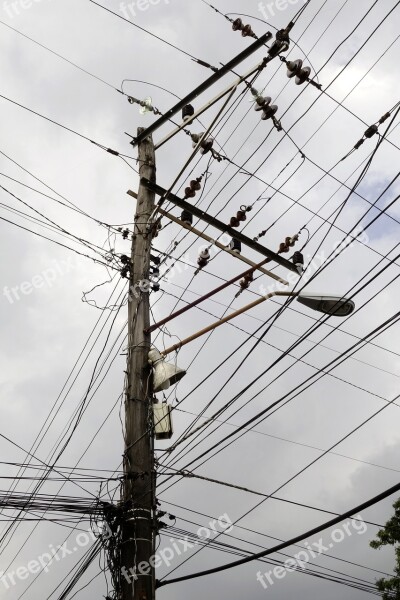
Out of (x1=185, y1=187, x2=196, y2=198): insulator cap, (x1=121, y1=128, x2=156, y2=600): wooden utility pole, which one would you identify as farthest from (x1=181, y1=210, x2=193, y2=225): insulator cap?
(x1=121, y1=128, x2=156, y2=600): wooden utility pole

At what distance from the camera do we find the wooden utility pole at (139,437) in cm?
568

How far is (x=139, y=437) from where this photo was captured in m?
6.40

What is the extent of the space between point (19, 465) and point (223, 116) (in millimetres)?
4876

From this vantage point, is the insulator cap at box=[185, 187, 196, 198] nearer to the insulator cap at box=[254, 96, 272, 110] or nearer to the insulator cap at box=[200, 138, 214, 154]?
the insulator cap at box=[200, 138, 214, 154]

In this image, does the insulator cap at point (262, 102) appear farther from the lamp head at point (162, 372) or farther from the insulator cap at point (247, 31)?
the lamp head at point (162, 372)

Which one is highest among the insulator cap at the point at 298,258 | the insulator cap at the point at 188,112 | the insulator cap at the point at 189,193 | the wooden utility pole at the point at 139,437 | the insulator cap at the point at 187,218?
the insulator cap at the point at 188,112

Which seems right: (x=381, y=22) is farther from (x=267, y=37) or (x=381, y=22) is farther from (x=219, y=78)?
(x=219, y=78)

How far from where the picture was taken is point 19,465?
718cm

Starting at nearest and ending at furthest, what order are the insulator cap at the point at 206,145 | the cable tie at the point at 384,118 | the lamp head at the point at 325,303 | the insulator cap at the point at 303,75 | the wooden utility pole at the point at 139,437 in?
1. the cable tie at the point at 384,118
2. the wooden utility pole at the point at 139,437
3. the insulator cap at the point at 303,75
4. the lamp head at the point at 325,303
5. the insulator cap at the point at 206,145

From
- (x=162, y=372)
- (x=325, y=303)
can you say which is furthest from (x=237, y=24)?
(x=162, y=372)

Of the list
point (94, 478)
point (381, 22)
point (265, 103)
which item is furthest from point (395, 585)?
point (381, 22)

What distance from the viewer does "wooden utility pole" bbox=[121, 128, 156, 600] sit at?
5.68 metres

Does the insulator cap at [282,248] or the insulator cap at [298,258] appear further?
the insulator cap at [282,248]

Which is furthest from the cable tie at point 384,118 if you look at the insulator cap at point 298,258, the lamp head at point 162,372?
the lamp head at point 162,372
